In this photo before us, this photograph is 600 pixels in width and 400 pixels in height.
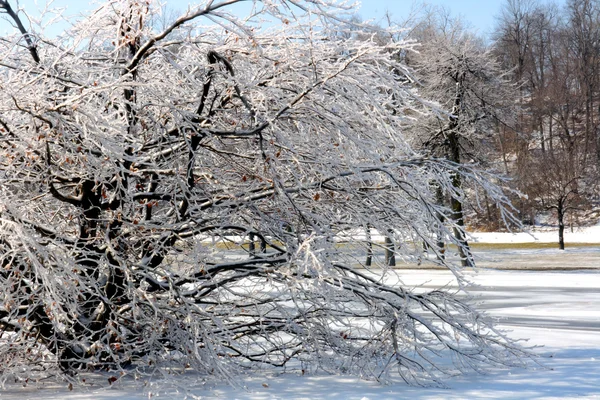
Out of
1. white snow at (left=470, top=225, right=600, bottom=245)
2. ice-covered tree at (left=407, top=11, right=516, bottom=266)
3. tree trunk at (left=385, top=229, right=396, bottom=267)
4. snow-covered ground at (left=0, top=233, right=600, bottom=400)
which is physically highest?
ice-covered tree at (left=407, top=11, right=516, bottom=266)

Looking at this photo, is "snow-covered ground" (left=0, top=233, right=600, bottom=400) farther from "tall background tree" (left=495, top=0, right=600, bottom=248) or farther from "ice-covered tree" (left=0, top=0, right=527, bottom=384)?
"tall background tree" (left=495, top=0, right=600, bottom=248)

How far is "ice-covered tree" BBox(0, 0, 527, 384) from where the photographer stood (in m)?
6.25

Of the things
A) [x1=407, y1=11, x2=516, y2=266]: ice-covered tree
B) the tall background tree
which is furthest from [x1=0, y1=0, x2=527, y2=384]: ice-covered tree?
the tall background tree

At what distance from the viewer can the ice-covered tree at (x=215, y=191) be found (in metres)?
6.25

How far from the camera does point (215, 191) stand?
7.20 metres

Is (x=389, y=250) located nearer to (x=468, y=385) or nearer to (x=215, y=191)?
(x=468, y=385)

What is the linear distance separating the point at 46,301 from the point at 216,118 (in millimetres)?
2297

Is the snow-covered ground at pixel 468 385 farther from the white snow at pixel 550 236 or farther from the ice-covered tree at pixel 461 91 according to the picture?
the white snow at pixel 550 236

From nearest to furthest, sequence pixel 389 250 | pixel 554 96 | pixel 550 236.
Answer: pixel 389 250 < pixel 550 236 < pixel 554 96

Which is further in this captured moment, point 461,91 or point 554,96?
point 554,96

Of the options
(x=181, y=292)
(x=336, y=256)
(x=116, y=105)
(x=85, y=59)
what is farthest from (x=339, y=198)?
(x=85, y=59)

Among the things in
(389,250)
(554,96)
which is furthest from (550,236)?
(389,250)

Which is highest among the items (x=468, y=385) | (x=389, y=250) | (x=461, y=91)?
(x=461, y=91)

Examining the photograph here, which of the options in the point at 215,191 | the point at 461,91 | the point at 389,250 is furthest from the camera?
the point at 461,91
